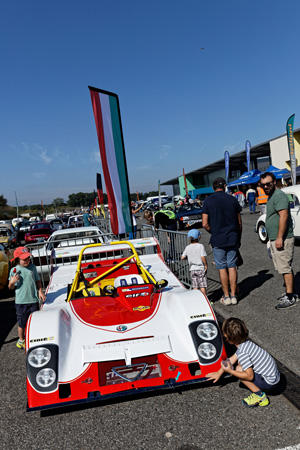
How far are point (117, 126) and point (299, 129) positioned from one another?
25.1 m

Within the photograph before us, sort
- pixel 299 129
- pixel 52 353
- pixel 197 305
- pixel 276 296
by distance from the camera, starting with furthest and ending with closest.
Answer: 1. pixel 299 129
2. pixel 276 296
3. pixel 197 305
4. pixel 52 353

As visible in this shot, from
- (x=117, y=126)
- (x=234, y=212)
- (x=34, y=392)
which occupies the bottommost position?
(x=34, y=392)

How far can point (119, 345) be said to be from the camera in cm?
374

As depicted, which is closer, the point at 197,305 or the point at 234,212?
the point at 197,305

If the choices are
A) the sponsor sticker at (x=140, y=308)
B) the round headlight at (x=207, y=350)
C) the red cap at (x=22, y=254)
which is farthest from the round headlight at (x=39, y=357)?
the red cap at (x=22, y=254)

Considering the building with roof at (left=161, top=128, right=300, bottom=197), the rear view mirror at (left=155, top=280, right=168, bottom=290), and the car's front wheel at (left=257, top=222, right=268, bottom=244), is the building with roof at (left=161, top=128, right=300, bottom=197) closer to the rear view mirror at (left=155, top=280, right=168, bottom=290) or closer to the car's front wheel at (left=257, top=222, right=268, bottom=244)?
the car's front wheel at (left=257, top=222, right=268, bottom=244)

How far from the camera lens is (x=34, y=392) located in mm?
3400

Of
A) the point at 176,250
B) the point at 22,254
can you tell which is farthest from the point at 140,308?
the point at 176,250

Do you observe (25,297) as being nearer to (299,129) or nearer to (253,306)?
(253,306)

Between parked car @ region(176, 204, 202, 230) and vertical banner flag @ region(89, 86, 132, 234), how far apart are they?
11559 mm

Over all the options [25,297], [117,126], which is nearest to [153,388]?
[25,297]

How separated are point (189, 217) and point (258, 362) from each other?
16300 mm

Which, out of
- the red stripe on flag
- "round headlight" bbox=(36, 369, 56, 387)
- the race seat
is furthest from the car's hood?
the red stripe on flag

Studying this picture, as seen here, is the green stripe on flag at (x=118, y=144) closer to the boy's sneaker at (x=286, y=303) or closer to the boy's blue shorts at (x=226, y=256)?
the boy's blue shorts at (x=226, y=256)
